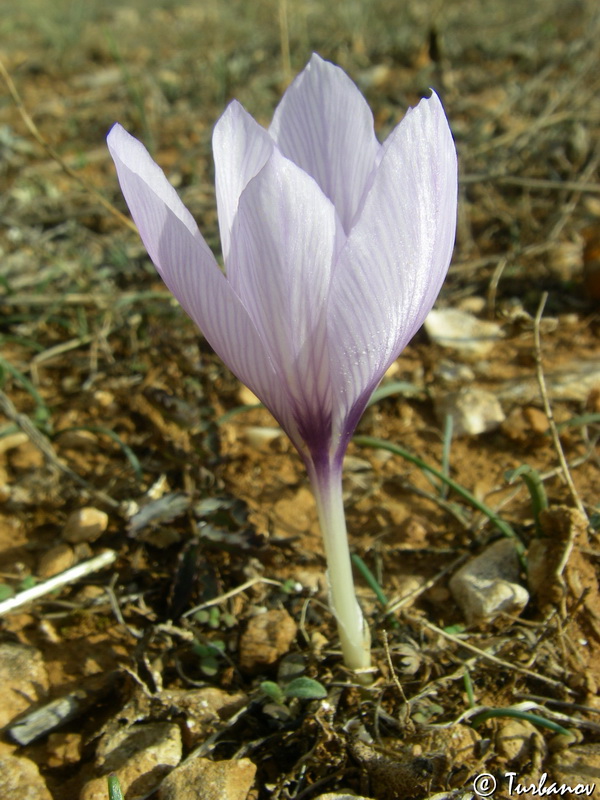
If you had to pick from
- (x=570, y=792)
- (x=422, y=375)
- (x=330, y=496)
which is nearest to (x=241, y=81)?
(x=422, y=375)

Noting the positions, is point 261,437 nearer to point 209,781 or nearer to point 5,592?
point 5,592

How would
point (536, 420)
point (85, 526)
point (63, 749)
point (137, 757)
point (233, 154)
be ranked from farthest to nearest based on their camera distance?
1. point (536, 420)
2. point (85, 526)
3. point (63, 749)
4. point (137, 757)
5. point (233, 154)

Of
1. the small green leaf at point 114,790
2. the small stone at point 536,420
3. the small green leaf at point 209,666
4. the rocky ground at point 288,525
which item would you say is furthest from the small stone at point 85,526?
the small stone at point 536,420

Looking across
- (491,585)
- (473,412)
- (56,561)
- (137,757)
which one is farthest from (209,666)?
(473,412)

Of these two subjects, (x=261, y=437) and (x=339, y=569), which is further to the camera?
(x=261, y=437)

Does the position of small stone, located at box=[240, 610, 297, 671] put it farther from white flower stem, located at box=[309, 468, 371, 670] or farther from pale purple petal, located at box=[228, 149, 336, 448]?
pale purple petal, located at box=[228, 149, 336, 448]

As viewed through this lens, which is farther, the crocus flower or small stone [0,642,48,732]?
small stone [0,642,48,732]

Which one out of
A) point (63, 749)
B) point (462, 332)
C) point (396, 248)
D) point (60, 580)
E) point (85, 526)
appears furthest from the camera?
point (462, 332)

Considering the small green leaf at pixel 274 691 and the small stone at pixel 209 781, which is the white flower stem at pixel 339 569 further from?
the small stone at pixel 209 781

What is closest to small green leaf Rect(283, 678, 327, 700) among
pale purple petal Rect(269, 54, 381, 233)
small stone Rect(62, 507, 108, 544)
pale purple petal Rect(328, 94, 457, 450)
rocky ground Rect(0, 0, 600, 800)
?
rocky ground Rect(0, 0, 600, 800)
